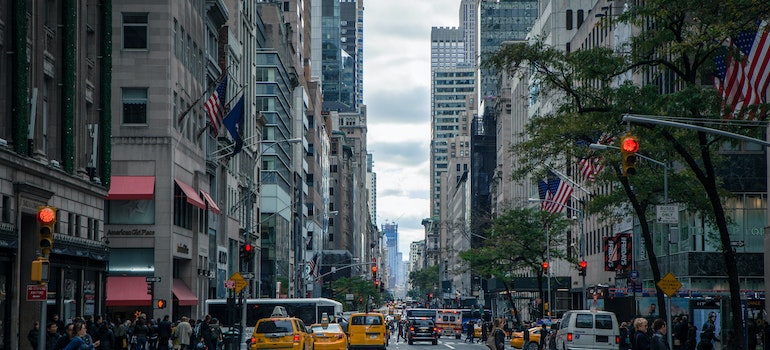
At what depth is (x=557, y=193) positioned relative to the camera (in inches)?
2623

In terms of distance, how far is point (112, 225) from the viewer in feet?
196

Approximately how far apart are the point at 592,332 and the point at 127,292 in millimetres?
25088

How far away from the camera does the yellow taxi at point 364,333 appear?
55062 mm

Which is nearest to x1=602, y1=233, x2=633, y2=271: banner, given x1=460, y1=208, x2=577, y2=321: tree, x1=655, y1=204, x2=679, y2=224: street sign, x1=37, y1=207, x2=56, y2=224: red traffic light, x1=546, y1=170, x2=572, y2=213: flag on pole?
x1=546, y1=170, x2=572, y2=213: flag on pole

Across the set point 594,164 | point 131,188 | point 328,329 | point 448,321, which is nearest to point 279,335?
point 328,329

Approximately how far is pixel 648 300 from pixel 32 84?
4209cm

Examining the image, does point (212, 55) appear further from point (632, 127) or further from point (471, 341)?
point (632, 127)

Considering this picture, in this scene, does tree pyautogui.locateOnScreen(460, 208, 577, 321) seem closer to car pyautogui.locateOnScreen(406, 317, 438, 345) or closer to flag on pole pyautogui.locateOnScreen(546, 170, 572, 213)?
car pyautogui.locateOnScreen(406, 317, 438, 345)

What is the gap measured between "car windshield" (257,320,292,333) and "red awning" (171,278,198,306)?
21.0 m

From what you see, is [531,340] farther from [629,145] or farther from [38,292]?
[38,292]

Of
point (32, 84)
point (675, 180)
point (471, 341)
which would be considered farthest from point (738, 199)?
point (32, 84)

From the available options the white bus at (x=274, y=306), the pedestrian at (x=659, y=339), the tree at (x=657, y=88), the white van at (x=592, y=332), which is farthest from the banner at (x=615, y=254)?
the pedestrian at (x=659, y=339)

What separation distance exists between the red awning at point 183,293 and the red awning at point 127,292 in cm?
→ 258

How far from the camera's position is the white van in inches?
1710
